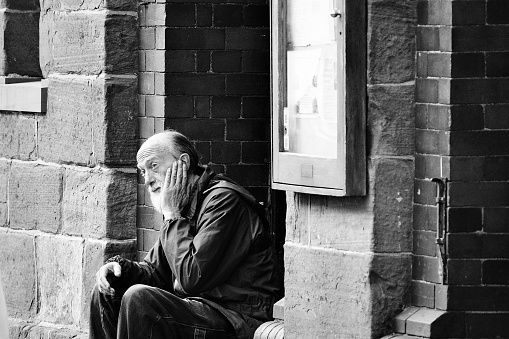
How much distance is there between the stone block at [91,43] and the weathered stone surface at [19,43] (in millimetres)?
554

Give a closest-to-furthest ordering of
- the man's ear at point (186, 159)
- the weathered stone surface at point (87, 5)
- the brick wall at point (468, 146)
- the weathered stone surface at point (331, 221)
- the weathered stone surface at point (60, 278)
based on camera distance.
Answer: the brick wall at point (468, 146) < the weathered stone surface at point (331, 221) < the man's ear at point (186, 159) < the weathered stone surface at point (87, 5) < the weathered stone surface at point (60, 278)

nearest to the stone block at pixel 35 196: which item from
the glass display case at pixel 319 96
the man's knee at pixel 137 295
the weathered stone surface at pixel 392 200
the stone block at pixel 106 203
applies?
the stone block at pixel 106 203

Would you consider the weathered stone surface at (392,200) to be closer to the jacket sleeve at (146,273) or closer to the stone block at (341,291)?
A: the stone block at (341,291)

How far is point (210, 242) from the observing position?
646cm

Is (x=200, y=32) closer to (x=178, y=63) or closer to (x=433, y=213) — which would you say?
(x=178, y=63)

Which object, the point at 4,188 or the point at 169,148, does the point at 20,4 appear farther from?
the point at 169,148

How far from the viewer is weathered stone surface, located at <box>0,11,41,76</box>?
8.88 meters

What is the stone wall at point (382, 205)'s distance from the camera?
5805mm

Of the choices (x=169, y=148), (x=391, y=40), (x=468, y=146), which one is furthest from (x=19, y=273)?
(x=468, y=146)

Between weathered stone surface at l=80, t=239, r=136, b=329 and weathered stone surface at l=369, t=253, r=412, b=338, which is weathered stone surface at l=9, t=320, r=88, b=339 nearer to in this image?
weathered stone surface at l=80, t=239, r=136, b=329

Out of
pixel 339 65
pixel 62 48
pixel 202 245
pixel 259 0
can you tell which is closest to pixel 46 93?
pixel 62 48

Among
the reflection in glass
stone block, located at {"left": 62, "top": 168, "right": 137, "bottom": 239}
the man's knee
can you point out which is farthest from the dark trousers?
stone block, located at {"left": 62, "top": 168, "right": 137, "bottom": 239}

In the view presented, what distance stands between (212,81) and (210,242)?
1.46 metres

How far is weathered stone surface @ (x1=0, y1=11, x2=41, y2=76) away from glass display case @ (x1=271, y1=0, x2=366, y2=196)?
304 centimetres
